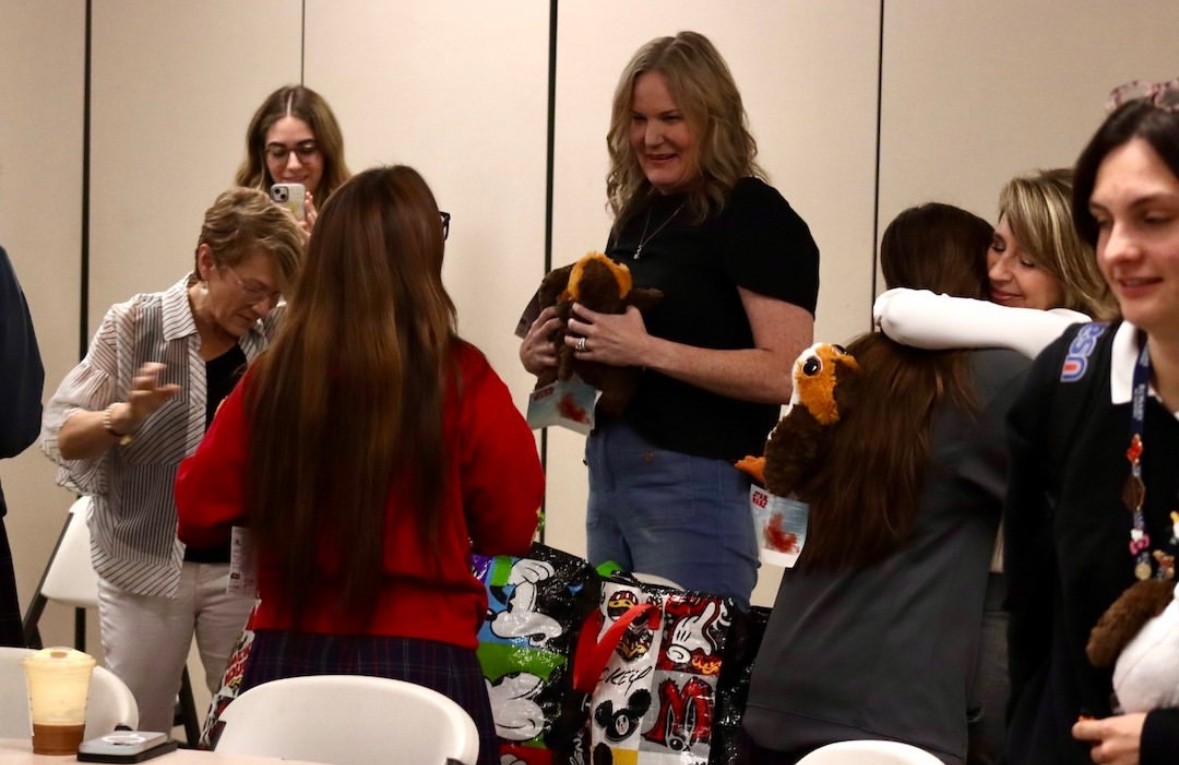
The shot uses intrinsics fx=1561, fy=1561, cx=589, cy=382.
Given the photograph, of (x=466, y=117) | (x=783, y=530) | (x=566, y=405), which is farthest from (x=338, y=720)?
(x=466, y=117)

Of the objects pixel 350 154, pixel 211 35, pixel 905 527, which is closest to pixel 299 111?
pixel 350 154

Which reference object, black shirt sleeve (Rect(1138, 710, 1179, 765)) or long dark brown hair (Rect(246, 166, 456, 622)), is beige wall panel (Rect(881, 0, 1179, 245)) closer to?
long dark brown hair (Rect(246, 166, 456, 622))

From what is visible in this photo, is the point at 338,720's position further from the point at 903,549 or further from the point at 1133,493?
the point at 1133,493

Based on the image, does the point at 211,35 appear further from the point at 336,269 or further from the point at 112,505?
the point at 336,269

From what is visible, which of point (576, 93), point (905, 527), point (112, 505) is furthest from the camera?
point (576, 93)

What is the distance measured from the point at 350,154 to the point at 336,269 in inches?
92.9

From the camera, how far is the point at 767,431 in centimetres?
304

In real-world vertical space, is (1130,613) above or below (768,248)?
below

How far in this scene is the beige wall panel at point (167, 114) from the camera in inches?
191

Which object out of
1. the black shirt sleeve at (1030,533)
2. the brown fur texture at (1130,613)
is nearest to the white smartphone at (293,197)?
the black shirt sleeve at (1030,533)

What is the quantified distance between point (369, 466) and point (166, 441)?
1.01 metres

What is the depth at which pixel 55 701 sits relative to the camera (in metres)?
1.96

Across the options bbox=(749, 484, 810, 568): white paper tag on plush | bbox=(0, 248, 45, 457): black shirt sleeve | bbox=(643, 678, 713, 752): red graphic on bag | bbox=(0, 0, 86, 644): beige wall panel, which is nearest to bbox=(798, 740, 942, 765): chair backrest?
bbox=(749, 484, 810, 568): white paper tag on plush

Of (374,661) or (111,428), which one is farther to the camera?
(111,428)
